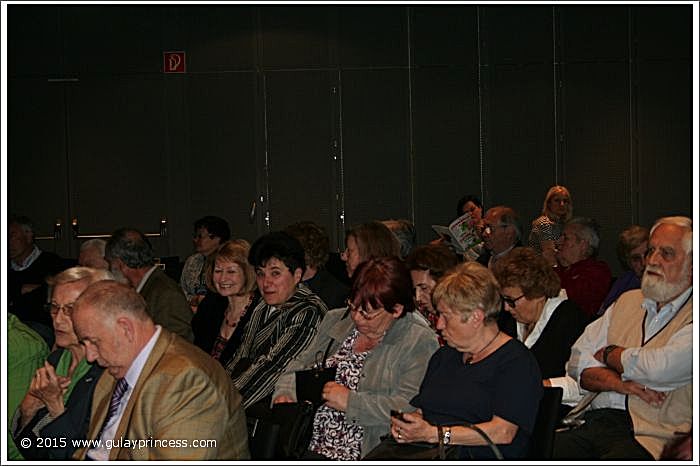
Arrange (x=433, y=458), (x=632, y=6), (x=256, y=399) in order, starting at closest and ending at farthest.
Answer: (x=433, y=458)
(x=256, y=399)
(x=632, y=6)

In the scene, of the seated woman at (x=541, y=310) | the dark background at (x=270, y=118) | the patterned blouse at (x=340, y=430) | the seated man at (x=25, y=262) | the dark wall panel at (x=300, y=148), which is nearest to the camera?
the patterned blouse at (x=340, y=430)

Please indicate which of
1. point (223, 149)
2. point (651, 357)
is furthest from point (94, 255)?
point (223, 149)

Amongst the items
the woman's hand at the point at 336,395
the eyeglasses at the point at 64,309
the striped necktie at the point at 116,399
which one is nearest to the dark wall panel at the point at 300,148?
the eyeglasses at the point at 64,309

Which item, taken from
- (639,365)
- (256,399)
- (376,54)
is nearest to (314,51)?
(376,54)

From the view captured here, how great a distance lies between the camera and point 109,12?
11.7 metres

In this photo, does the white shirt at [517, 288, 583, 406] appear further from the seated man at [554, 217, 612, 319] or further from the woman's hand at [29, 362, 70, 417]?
the woman's hand at [29, 362, 70, 417]

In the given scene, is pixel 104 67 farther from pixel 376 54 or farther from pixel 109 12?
pixel 376 54

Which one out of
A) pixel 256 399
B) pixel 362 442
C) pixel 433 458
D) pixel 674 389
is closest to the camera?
pixel 433 458

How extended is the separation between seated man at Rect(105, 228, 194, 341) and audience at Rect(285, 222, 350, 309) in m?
0.73

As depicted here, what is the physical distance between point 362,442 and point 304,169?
8033 mm

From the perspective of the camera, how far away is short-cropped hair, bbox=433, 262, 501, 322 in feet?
12.0

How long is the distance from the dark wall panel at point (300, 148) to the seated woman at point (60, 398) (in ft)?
25.2

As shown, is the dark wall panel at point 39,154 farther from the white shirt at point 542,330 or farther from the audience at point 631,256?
the white shirt at point 542,330

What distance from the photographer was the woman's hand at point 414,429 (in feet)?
11.5
